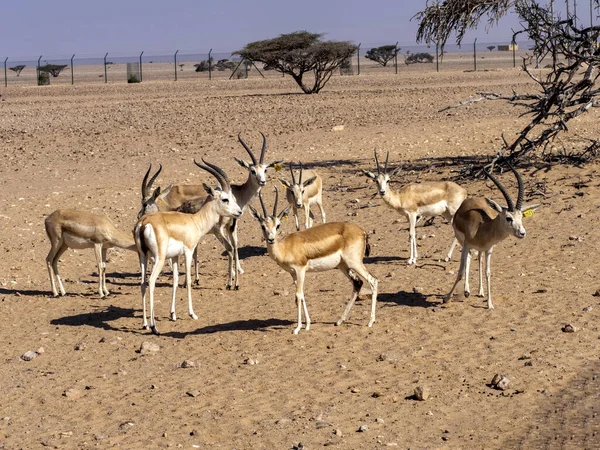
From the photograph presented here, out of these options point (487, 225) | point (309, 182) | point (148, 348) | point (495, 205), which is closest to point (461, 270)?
point (487, 225)

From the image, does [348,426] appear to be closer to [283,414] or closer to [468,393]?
[283,414]

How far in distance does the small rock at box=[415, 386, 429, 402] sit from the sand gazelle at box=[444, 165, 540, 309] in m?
2.69

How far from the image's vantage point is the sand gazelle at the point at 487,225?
10.4 metres

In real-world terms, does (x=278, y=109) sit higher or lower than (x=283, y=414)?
higher

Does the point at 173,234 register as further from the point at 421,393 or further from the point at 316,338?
the point at 421,393

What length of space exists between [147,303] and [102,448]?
13.4ft

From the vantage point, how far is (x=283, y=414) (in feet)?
25.8

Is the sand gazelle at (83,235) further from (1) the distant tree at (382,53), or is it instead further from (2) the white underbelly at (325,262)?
(1) the distant tree at (382,53)

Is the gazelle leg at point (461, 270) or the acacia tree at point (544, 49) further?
the acacia tree at point (544, 49)

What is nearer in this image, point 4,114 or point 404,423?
point 404,423

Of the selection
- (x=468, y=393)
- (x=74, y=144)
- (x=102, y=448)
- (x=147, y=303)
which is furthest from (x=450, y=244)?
(x=74, y=144)

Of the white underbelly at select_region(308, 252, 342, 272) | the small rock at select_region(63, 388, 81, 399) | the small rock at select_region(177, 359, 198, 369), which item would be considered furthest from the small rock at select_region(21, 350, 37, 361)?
the white underbelly at select_region(308, 252, 342, 272)

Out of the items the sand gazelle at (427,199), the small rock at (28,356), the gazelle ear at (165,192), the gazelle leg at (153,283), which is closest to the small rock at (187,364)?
the gazelle leg at (153,283)

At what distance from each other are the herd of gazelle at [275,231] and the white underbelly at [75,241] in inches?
0.5
